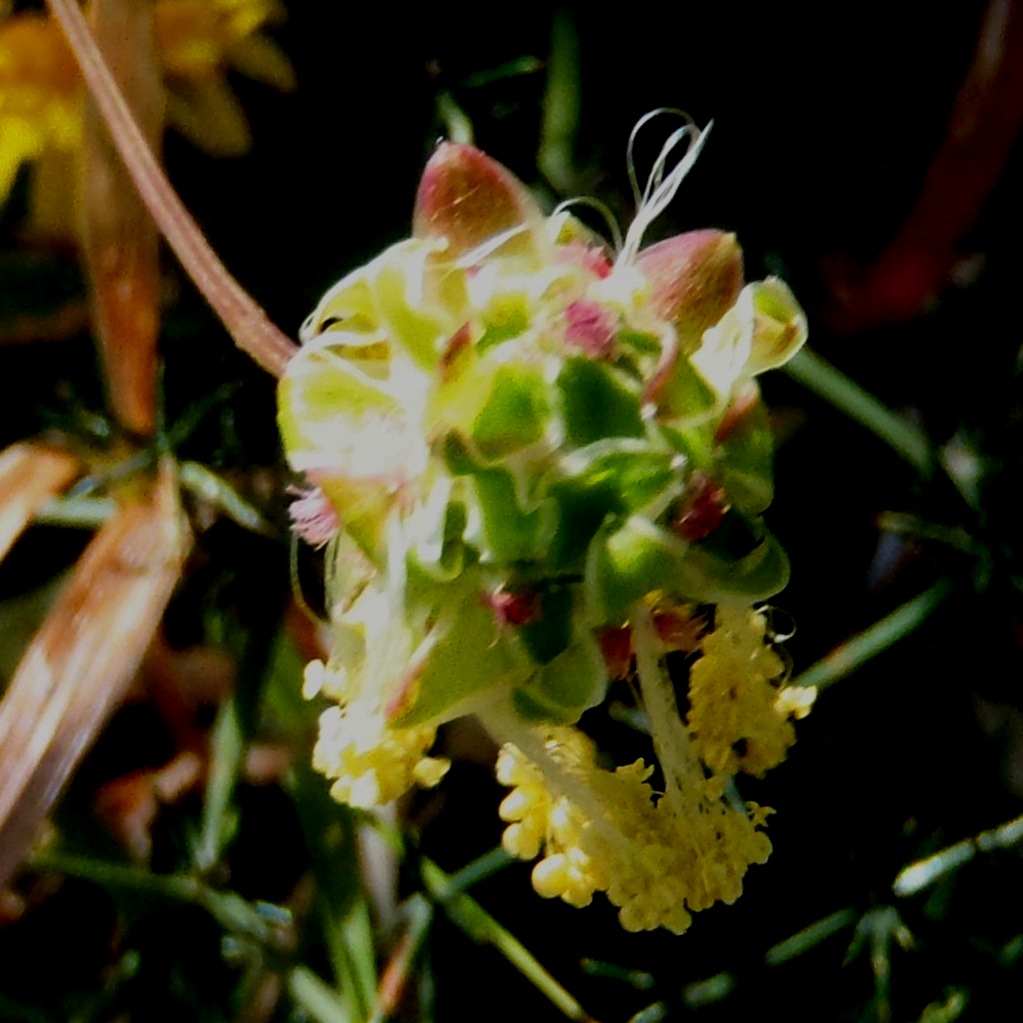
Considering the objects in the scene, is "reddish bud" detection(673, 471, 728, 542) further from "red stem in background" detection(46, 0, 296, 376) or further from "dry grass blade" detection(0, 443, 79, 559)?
"dry grass blade" detection(0, 443, 79, 559)

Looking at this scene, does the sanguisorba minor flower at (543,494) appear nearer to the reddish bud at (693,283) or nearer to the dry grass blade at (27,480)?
the reddish bud at (693,283)

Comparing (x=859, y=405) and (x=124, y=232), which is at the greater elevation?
(x=124, y=232)

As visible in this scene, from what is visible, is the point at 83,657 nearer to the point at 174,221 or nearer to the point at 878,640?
the point at 174,221

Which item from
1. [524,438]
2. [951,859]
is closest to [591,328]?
[524,438]

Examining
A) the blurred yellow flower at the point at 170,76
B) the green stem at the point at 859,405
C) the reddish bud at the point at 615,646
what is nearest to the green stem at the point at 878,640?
the green stem at the point at 859,405

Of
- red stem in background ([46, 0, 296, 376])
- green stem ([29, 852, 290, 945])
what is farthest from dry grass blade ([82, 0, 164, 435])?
green stem ([29, 852, 290, 945])

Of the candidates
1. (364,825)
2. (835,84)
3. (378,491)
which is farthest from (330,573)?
(835,84)
